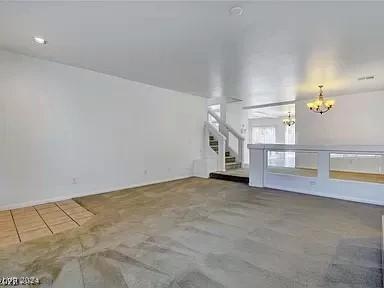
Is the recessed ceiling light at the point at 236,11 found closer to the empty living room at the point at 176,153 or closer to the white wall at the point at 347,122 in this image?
the empty living room at the point at 176,153

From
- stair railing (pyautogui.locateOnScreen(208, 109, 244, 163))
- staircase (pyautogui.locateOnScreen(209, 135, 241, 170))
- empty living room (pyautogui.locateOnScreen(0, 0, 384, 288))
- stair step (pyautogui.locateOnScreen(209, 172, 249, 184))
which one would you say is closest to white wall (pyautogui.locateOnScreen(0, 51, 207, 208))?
empty living room (pyautogui.locateOnScreen(0, 0, 384, 288))

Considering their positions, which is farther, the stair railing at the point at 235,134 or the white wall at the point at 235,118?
the white wall at the point at 235,118

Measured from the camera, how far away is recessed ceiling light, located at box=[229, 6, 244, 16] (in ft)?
8.53

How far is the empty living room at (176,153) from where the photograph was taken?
235 cm

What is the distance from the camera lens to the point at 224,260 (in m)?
2.36

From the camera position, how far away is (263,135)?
15.8m

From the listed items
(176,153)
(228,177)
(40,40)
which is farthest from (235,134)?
(40,40)

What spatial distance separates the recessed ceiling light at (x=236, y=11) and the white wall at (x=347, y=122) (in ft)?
21.7

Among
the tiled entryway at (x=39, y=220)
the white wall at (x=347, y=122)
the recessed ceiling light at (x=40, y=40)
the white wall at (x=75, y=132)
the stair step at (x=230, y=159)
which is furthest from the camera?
the stair step at (x=230, y=159)

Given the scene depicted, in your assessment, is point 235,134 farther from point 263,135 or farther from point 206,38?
point 263,135

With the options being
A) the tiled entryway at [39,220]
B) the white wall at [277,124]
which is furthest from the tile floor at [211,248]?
the white wall at [277,124]

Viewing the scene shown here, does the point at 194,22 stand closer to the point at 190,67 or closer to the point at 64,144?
the point at 190,67

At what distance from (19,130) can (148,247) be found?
10.9 ft

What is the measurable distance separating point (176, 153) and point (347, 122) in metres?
5.70
